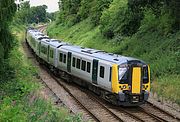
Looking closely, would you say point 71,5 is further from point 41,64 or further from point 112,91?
point 112,91

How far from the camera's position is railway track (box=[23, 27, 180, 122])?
56.8ft

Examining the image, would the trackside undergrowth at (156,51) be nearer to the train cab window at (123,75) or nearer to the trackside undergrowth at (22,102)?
the train cab window at (123,75)

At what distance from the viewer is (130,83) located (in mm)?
18891

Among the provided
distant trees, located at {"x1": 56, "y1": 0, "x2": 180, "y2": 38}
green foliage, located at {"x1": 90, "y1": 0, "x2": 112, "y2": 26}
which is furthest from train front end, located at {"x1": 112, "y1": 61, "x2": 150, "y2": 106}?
green foliage, located at {"x1": 90, "y1": 0, "x2": 112, "y2": 26}

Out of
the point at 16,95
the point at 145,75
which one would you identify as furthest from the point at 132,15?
the point at 16,95

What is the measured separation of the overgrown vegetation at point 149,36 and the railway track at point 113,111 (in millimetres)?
2337

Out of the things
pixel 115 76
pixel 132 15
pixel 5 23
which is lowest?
pixel 115 76

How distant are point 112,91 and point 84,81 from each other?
15.3 ft

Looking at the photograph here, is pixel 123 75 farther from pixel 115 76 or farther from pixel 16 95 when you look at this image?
pixel 16 95

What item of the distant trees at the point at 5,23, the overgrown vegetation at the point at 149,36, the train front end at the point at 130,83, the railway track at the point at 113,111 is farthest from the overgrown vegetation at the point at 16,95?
the overgrown vegetation at the point at 149,36

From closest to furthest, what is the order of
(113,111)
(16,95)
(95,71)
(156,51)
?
(113,111) < (16,95) < (95,71) < (156,51)

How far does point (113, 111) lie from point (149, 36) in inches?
577

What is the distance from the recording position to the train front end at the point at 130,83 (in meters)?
18.8

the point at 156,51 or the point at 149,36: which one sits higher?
the point at 149,36
